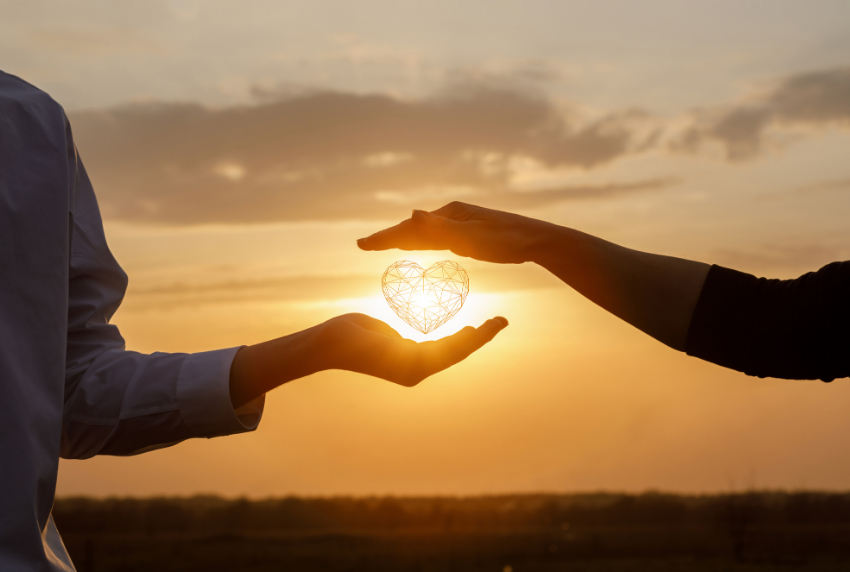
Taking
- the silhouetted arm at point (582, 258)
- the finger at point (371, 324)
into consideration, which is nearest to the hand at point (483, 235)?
the silhouetted arm at point (582, 258)

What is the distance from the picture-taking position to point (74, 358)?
6.59 feet

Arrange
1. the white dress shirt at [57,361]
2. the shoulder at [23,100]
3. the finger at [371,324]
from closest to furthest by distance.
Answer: the white dress shirt at [57,361] < the shoulder at [23,100] < the finger at [371,324]

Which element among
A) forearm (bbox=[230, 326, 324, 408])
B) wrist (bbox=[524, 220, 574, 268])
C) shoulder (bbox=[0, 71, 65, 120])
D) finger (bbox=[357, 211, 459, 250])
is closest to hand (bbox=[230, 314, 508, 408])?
forearm (bbox=[230, 326, 324, 408])

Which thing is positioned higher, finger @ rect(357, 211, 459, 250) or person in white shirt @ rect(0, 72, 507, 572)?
finger @ rect(357, 211, 459, 250)

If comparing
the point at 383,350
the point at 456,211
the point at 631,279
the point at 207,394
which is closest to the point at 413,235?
the point at 456,211

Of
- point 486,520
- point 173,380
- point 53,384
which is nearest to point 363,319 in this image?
point 173,380

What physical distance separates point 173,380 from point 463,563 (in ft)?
408

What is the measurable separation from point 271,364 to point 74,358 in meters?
0.60

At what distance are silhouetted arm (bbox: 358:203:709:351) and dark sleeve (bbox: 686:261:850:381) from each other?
9cm

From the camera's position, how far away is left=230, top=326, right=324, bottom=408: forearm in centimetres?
197

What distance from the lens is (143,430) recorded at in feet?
6.57

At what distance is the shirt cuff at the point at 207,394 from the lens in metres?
1.98

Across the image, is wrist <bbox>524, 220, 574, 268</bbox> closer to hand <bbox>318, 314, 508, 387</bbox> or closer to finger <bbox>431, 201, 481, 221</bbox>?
finger <bbox>431, 201, 481, 221</bbox>

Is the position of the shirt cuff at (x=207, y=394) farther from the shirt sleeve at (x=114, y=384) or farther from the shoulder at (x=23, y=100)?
the shoulder at (x=23, y=100)
